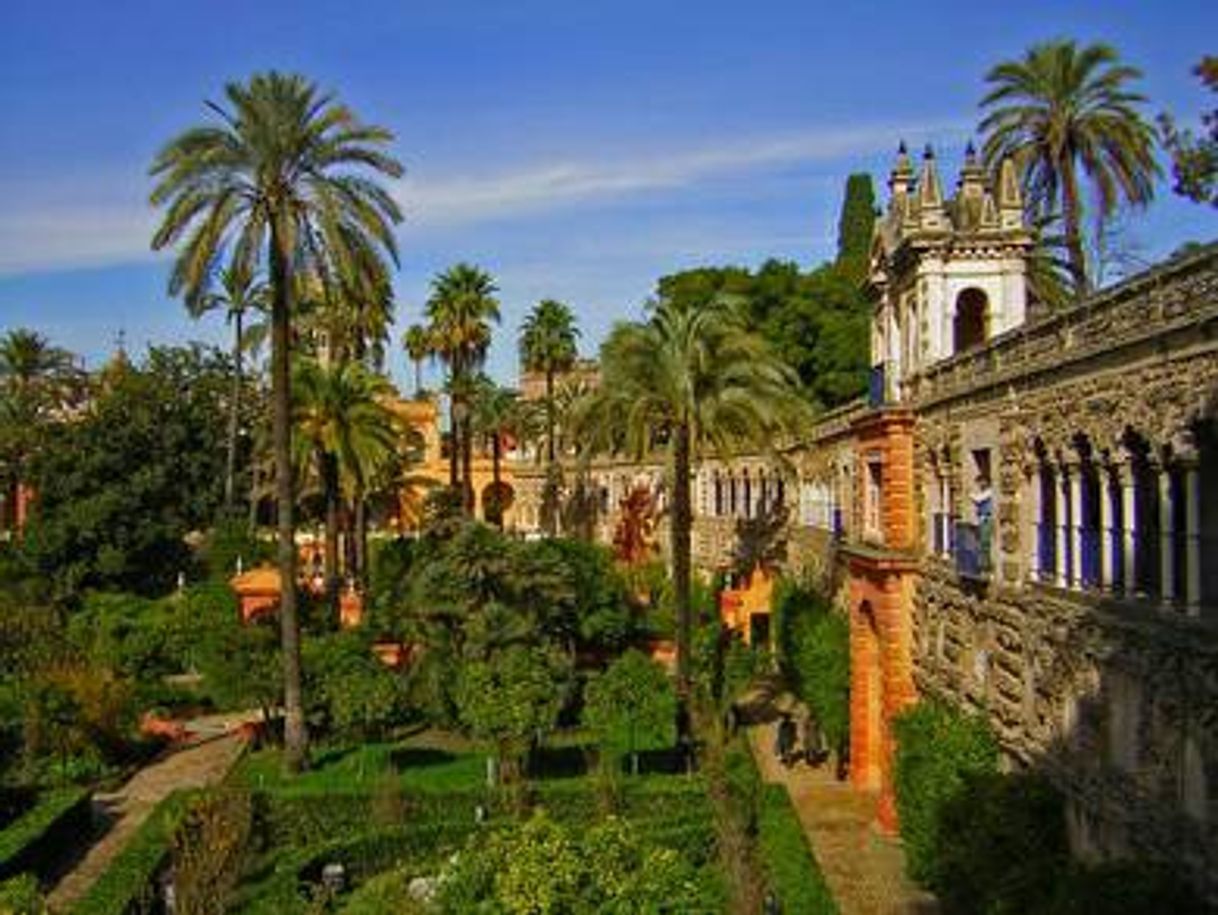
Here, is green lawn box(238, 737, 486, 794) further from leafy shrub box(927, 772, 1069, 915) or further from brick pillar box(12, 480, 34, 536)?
brick pillar box(12, 480, 34, 536)

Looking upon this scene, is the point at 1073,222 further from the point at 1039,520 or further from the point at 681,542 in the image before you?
the point at 1039,520

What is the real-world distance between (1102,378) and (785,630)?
2218cm

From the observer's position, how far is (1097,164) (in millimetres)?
36062

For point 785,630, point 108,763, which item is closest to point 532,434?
point 785,630

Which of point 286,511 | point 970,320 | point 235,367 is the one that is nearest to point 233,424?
point 235,367

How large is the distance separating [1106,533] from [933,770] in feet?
19.0

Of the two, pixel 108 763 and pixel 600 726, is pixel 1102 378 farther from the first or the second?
pixel 108 763

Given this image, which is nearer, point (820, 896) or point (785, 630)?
point (820, 896)

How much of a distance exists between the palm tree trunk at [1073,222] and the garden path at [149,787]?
2296cm

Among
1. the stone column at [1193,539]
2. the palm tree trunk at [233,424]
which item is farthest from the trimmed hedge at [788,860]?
the palm tree trunk at [233,424]

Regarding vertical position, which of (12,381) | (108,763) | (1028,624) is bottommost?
(108,763)

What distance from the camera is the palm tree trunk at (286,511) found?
2997 centimetres

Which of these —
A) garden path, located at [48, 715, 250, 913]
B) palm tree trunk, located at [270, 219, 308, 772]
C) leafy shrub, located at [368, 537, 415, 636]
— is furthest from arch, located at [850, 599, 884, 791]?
leafy shrub, located at [368, 537, 415, 636]

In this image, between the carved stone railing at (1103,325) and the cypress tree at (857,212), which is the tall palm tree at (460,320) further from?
the carved stone railing at (1103,325)
